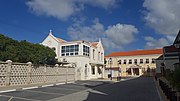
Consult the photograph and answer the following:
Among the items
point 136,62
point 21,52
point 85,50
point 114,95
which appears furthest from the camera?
point 136,62

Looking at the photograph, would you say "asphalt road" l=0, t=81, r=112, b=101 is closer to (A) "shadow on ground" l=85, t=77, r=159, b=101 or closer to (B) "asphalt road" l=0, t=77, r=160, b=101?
(B) "asphalt road" l=0, t=77, r=160, b=101

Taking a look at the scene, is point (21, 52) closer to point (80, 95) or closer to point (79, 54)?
point (80, 95)

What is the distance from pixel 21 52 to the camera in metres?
20.9

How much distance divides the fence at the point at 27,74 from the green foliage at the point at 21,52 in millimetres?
1513

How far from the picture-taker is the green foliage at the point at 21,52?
65.2ft

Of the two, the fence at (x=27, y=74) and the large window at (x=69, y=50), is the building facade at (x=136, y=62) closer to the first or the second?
the large window at (x=69, y=50)

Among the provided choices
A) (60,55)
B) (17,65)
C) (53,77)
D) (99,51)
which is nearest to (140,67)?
(99,51)

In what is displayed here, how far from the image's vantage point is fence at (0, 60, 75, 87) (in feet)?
51.1

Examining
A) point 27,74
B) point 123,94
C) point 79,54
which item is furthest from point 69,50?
point 123,94

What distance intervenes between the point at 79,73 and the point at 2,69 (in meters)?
15.6

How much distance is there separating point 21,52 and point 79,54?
40.2 ft

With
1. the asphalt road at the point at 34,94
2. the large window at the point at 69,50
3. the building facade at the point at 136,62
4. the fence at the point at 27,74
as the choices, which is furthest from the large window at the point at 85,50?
the building facade at the point at 136,62

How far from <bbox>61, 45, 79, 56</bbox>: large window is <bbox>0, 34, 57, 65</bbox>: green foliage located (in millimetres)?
8851

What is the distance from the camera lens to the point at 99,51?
39250 mm
